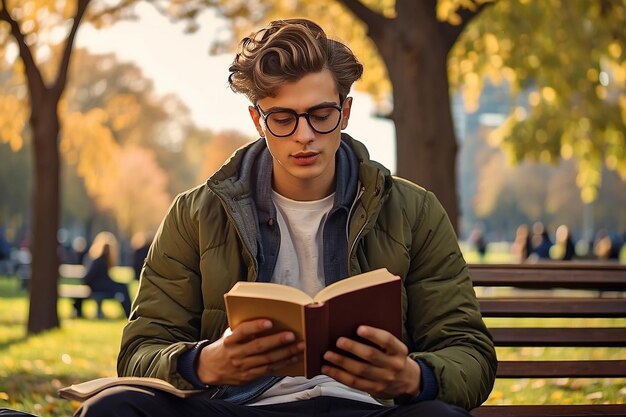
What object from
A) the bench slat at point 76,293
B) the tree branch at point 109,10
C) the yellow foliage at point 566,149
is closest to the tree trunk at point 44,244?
the tree branch at point 109,10

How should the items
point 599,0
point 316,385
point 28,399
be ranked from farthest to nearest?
point 599,0, point 28,399, point 316,385

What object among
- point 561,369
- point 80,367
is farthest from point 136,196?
point 561,369

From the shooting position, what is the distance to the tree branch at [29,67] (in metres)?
13.5

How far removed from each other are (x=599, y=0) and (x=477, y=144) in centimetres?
11128

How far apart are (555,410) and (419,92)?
588cm

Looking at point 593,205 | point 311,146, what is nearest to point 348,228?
point 311,146

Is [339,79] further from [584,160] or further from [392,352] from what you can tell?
[584,160]

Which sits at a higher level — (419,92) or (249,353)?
(419,92)

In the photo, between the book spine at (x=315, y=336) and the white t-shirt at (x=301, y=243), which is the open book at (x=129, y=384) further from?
the white t-shirt at (x=301, y=243)

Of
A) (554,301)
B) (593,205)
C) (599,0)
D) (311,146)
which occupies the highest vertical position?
(599,0)

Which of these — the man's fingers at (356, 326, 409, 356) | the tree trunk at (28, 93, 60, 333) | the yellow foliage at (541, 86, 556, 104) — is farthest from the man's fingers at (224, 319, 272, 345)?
the yellow foliage at (541, 86, 556, 104)

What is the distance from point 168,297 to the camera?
12.6 feet

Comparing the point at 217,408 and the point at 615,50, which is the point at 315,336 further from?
the point at 615,50

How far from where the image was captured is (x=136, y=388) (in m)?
3.31
